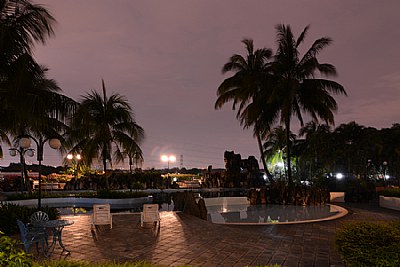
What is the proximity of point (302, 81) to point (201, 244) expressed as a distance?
46.3ft

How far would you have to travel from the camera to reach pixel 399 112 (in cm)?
3625

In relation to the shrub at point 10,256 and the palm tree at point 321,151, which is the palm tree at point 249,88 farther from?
the shrub at point 10,256

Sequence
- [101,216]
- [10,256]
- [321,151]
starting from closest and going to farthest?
[10,256] → [101,216] → [321,151]

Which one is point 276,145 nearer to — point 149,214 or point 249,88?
point 249,88

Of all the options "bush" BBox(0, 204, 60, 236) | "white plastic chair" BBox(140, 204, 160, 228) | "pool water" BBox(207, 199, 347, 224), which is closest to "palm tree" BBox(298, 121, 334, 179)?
"pool water" BBox(207, 199, 347, 224)

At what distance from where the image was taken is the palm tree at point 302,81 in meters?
18.1

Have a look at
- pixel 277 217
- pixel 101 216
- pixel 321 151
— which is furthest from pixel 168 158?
pixel 101 216

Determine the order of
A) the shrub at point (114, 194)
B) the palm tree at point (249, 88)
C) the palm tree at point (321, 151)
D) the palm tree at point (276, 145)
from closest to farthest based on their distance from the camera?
1. the shrub at point (114, 194)
2. the palm tree at point (249, 88)
3. the palm tree at point (321, 151)
4. the palm tree at point (276, 145)

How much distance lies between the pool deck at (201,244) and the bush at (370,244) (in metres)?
1.58

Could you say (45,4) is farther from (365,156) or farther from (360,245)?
(365,156)

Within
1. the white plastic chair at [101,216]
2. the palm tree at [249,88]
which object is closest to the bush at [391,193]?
the palm tree at [249,88]

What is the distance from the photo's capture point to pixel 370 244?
15.5ft

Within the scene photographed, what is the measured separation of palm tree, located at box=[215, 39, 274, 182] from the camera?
19.8m

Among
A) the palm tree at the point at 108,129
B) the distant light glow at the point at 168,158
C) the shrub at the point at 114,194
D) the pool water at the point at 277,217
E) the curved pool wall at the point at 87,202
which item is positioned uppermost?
the palm tree at the point at 108,129
